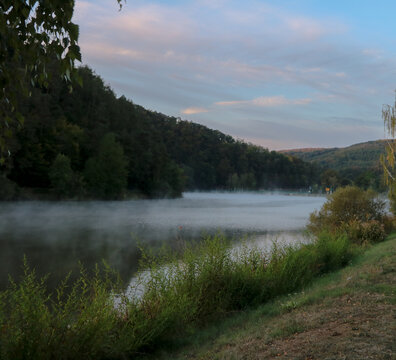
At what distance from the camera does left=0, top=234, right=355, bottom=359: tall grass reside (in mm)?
4809

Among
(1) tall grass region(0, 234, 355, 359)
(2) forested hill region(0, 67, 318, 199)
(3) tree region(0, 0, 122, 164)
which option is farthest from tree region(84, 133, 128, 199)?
(3) tree region(0, 0, 122, 164)

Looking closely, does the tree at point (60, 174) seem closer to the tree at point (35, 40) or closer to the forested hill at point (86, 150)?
the forested hill at point (86, 150)

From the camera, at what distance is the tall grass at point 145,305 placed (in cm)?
481

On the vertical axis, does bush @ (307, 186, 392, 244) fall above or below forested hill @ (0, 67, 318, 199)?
below

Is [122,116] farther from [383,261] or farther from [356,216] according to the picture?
[383,261]

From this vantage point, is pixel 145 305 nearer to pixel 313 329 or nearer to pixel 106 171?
pixel 313 329

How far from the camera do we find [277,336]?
508cm

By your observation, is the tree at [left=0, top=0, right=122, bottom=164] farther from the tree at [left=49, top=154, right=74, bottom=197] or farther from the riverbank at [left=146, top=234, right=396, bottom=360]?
the tree at [left=49, top=154, right=74, bottom=197]

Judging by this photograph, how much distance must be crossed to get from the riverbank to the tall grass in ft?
1.53

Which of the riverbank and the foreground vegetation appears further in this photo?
the foreground vegetation

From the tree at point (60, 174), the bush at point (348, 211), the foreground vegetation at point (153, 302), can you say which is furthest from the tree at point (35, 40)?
the tree at point (60, 174)

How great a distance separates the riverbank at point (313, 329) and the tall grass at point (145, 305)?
0.47 metres

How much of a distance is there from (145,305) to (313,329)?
8.98 feet

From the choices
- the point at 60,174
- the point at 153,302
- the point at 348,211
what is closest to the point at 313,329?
the point at 153,302
